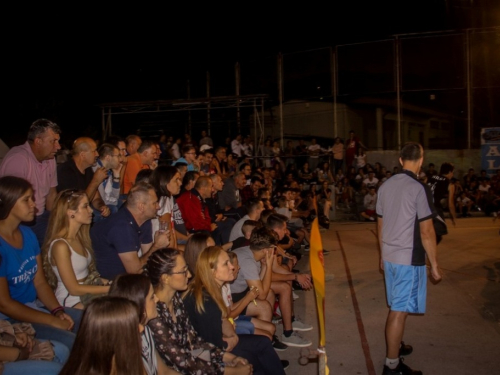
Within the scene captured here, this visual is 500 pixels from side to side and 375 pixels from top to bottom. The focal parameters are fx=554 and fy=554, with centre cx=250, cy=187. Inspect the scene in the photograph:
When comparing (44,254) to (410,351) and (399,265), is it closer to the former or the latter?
(399,265)

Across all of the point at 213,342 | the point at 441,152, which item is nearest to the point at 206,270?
the point at 213,342

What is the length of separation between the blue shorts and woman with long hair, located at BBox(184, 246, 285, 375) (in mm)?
1401

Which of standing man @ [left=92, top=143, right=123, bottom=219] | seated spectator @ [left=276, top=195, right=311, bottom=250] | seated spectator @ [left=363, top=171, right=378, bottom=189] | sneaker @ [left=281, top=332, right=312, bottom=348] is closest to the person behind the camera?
sneaker @ [left=281, top=332, right=312, bottom=348]

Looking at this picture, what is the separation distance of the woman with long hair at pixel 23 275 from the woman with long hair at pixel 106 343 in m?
1.30

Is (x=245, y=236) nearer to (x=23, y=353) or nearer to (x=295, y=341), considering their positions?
(x=295, y=341)

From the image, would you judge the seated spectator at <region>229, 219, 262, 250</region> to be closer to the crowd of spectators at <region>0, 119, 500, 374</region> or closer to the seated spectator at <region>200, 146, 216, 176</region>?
the crowd of spectators at <region>0, 119, 500, 374</region>

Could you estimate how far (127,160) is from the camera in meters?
8.01

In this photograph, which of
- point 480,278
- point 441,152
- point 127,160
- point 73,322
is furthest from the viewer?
point 441,152

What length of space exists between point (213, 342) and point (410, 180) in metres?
2.51

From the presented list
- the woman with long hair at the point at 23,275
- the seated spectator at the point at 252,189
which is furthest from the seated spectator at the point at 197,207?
the woman with long hair at the point at 23,275

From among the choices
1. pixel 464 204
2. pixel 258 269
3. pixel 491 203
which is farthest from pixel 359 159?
pixel 258 269

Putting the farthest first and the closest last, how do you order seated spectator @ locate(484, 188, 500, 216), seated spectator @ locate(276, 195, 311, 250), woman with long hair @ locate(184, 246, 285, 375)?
seated spectator @ locate(484, 188, 500, 216)
seated spectator @ locate(276, 195, 311, 250)
woman with long hair @ locate(184, 246, 285, 375)

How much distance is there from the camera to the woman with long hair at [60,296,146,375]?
260cm

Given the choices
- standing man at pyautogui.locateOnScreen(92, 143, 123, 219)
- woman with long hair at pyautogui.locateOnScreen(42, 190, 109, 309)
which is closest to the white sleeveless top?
woman with long hair at pyautogui.locateOnScreen(42, 190, 109, 309)
